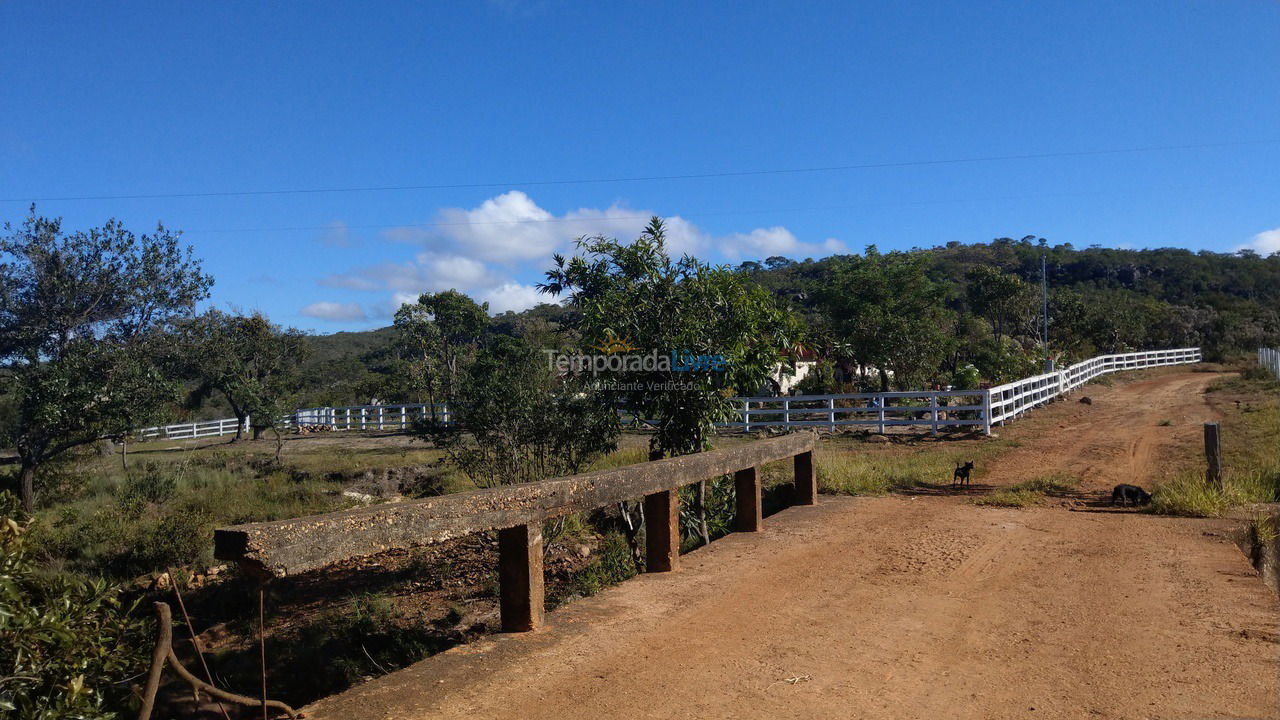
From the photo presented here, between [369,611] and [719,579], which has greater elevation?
[719,579]

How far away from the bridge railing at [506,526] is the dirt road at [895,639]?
282 millimetres

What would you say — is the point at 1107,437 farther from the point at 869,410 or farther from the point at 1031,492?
the point at 1031,492

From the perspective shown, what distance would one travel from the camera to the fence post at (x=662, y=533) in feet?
17.2

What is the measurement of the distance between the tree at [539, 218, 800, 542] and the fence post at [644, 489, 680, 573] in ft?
9.84

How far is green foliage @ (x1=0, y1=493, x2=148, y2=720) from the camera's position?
7.91ft

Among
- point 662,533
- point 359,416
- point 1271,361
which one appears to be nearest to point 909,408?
point 662,533

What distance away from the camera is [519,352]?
36.9 feet

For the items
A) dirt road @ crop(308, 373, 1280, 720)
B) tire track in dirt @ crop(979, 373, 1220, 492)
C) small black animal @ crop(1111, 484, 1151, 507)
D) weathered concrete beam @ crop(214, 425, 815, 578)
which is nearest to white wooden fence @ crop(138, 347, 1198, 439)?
tire track in dirt @ crop(979, 373, 1220, 492)

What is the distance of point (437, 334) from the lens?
32.8 m

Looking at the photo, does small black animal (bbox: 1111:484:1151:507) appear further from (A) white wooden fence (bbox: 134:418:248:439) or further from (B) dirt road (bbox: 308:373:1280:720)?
(A) white wooden fence (bbox: 134:418:248:439)

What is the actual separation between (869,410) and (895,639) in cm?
1709

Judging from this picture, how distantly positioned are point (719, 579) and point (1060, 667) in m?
2.09

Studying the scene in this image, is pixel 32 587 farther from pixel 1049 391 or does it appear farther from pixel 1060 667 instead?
pixel 1049 391

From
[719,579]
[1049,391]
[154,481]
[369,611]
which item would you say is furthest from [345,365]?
[719,579]
